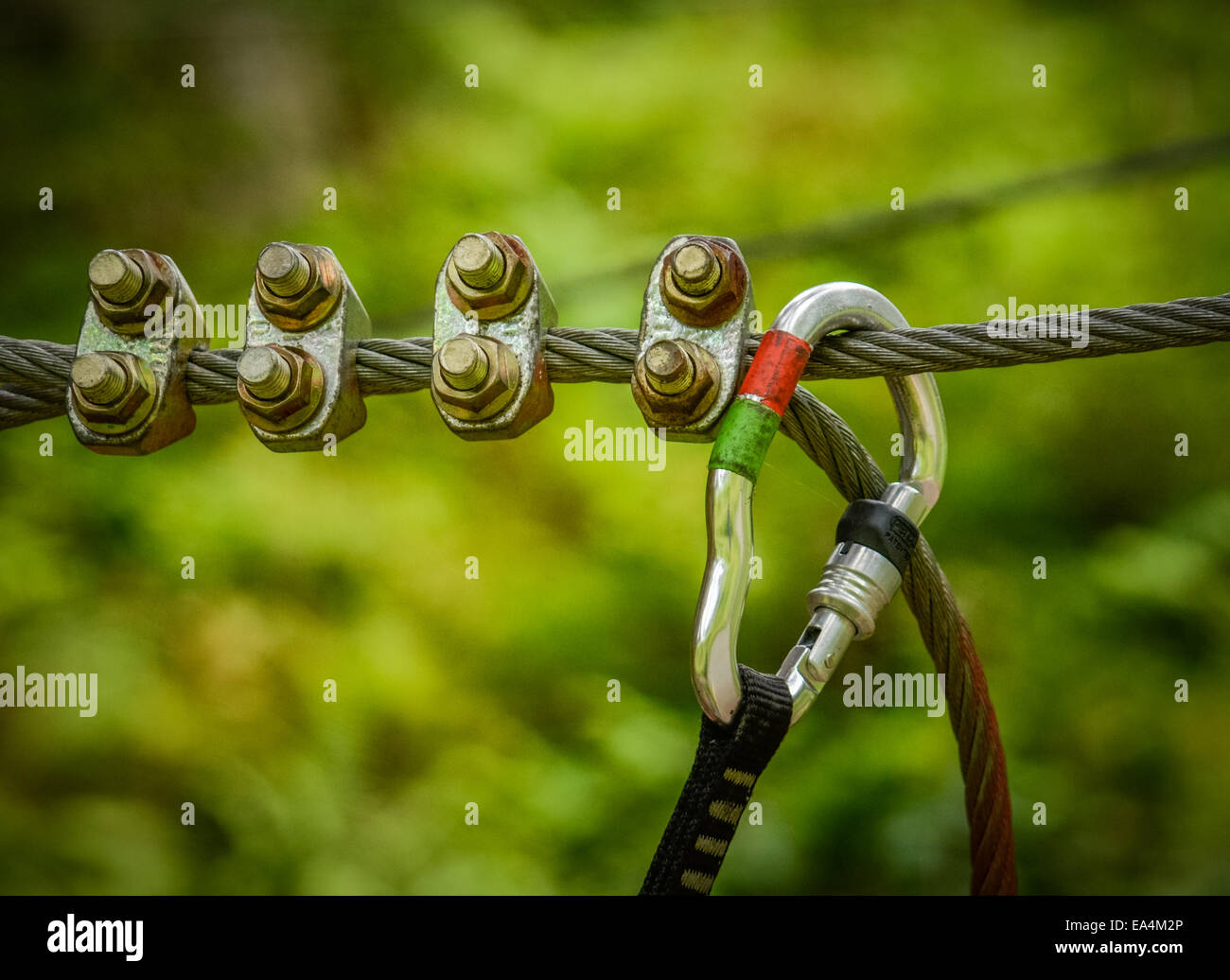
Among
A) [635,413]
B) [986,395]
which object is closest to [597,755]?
[635,413]

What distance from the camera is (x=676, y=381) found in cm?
54

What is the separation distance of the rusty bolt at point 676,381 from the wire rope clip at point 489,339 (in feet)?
0.20

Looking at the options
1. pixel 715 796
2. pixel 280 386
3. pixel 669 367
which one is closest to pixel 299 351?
pixel 280 386

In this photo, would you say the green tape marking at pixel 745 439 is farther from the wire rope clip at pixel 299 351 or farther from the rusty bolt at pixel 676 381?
the wire rope clip at pixel 299 351

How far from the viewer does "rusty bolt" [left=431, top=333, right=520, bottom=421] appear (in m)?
0.56

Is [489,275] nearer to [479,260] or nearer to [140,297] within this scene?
[479,260]

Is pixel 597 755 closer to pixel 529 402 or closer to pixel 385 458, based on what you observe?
pixel 385 458

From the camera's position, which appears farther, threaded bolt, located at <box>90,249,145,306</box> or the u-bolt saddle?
threaded bolt, located at <box>90,249,145,306</box>

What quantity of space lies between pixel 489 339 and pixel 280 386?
0.11m

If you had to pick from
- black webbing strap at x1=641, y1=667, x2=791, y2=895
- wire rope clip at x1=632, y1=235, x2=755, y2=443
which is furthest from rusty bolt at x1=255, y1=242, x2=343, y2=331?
black webbing strap at x1=641, y1=667, x2=791, y2=895

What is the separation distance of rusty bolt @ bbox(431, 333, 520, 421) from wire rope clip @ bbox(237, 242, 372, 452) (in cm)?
6

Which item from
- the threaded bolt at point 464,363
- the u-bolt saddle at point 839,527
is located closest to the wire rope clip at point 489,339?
the threaded bolt at point 464,363

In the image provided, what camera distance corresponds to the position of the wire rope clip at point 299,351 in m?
0.57

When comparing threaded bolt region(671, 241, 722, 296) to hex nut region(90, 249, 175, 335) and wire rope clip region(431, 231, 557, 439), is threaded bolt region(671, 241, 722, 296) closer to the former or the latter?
wire rope clip region(431, 231, 557, 439)
